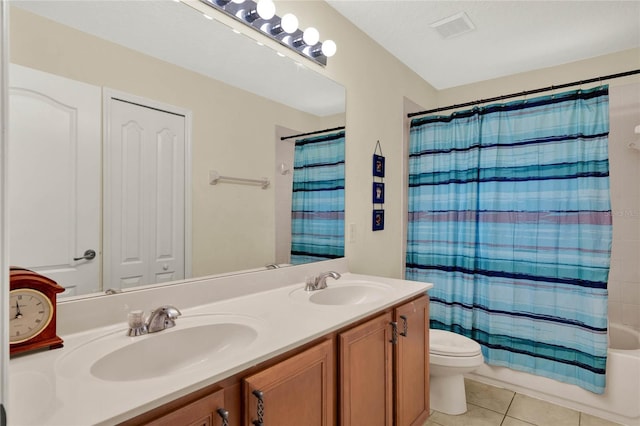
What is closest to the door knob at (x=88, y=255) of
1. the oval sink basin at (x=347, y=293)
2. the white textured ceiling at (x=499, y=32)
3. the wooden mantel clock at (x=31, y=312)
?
the wooden mantel clock at (x=31, y=312)

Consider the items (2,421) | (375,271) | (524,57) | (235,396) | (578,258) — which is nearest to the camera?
(2,421)

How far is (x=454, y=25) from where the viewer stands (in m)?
2.20

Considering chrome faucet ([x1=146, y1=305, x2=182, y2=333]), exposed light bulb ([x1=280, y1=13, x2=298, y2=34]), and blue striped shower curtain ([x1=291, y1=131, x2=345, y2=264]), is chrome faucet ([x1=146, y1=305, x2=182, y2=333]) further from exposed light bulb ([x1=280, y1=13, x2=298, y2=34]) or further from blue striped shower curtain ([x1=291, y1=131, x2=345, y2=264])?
exposed light bulb ([x1=280, y1=13, x2=298, y2=34])

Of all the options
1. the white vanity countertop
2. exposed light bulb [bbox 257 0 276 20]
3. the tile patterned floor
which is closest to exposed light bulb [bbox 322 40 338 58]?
exposed light bulb [bbox 257 0 276 20]

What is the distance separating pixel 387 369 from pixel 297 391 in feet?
1.94

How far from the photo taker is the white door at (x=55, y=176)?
3.24 ft

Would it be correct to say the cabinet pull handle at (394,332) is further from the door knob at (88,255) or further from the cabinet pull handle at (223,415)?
the door knob at (88,255)

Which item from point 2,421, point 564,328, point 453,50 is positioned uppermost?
point 453,50

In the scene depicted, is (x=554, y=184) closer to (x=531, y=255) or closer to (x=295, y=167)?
(x=531, y=255)

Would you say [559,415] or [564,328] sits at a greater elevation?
[564,328]

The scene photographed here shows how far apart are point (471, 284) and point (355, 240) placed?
958 mm

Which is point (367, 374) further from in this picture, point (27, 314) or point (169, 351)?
point (27, 314)

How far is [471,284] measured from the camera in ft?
8.23

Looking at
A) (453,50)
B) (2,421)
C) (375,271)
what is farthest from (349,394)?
(453,50)
